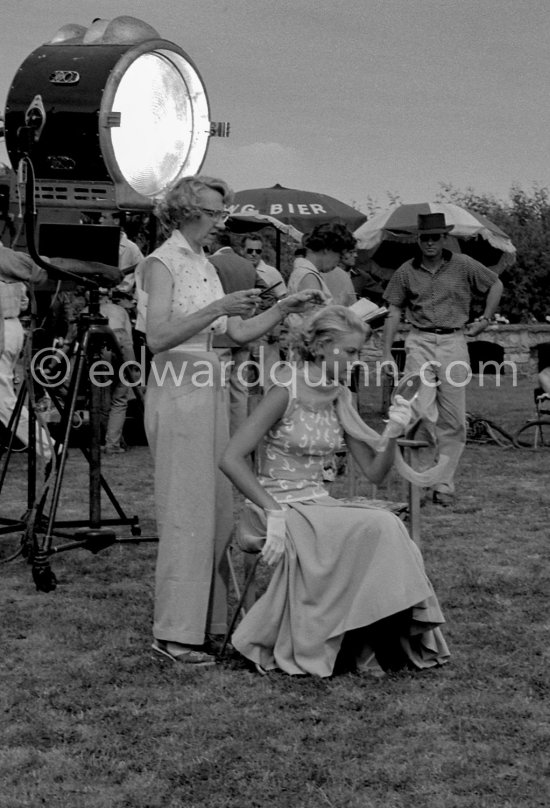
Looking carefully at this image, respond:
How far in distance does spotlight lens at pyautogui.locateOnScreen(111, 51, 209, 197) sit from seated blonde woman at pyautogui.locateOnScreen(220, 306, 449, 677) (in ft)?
2.52

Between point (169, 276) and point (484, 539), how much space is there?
3.05m

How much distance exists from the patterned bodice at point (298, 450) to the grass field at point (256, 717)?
0.64 meters

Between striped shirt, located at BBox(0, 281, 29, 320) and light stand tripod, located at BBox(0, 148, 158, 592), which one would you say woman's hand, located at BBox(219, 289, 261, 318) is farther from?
striped shirt, located at BBox(0, 281, 29, 320)

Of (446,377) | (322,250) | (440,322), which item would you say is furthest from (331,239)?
(446,377)

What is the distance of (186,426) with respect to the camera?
412 centimetres

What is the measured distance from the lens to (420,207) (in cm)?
1414

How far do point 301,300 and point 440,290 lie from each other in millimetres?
3886

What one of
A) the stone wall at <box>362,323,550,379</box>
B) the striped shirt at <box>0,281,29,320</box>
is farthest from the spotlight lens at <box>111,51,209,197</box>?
the stone wall at <box>362,323,550,379</box>

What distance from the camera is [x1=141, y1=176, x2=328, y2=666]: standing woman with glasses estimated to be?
13.5 feet

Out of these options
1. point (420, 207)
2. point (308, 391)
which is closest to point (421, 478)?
point (308, 391)

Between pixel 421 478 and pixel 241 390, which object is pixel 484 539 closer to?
pixel 241 390

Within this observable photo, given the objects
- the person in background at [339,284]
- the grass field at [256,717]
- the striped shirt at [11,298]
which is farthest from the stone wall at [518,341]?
the grass field at [256,717]

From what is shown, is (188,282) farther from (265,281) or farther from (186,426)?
(265,281)

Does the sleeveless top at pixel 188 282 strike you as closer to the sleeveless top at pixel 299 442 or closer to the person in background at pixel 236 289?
the sleeveless top at pixel 299 442
